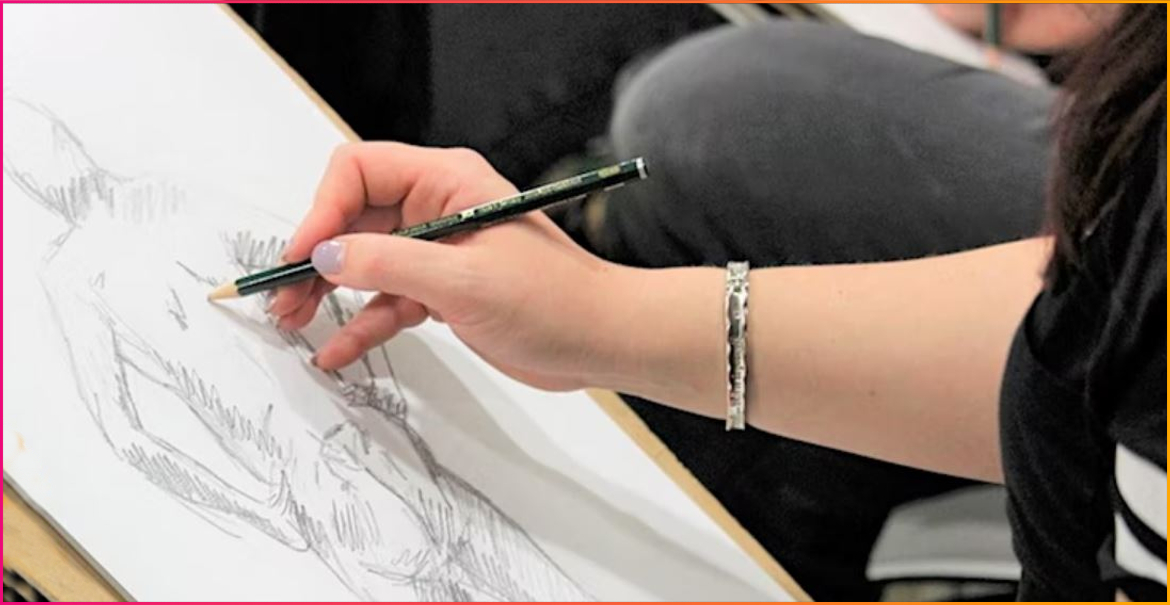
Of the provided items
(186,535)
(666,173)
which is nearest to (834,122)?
(666,173)

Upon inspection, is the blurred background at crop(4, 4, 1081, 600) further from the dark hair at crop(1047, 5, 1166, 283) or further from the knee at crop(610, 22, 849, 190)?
the dark hair at crop(1047, 5, 1166, 283)

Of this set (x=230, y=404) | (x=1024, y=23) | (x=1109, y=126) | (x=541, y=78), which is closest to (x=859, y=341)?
(x=1109, y=126)

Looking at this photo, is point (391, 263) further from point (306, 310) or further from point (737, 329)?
point (737, 329)

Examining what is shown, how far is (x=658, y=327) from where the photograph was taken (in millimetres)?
670

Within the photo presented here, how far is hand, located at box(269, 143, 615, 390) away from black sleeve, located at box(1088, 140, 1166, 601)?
0.76ft

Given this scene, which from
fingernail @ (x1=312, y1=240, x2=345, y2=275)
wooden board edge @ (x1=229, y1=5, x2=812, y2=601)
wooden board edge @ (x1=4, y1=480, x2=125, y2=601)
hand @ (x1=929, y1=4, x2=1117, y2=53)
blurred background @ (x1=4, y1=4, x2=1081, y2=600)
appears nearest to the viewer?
wooden board edge @ (x1=4, y1=480, x2=125, y2=601)

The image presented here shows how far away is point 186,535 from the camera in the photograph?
1.77 feet

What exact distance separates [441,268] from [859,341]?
0.68ft

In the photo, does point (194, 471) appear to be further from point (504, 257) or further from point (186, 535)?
point (504, 257)

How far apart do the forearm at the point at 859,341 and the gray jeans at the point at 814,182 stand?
18 cm

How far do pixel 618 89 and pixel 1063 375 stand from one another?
0.72 meters

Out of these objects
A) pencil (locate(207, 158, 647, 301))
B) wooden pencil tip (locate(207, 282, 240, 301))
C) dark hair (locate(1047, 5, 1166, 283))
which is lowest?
dark hair (locate(1047, 5, 1166, 283))

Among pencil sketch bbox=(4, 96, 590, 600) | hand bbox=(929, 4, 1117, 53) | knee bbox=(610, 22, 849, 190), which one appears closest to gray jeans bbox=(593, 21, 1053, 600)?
knee bbox=(610, 22, 849, 190)

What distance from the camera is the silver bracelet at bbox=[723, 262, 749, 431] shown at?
0.67 m
